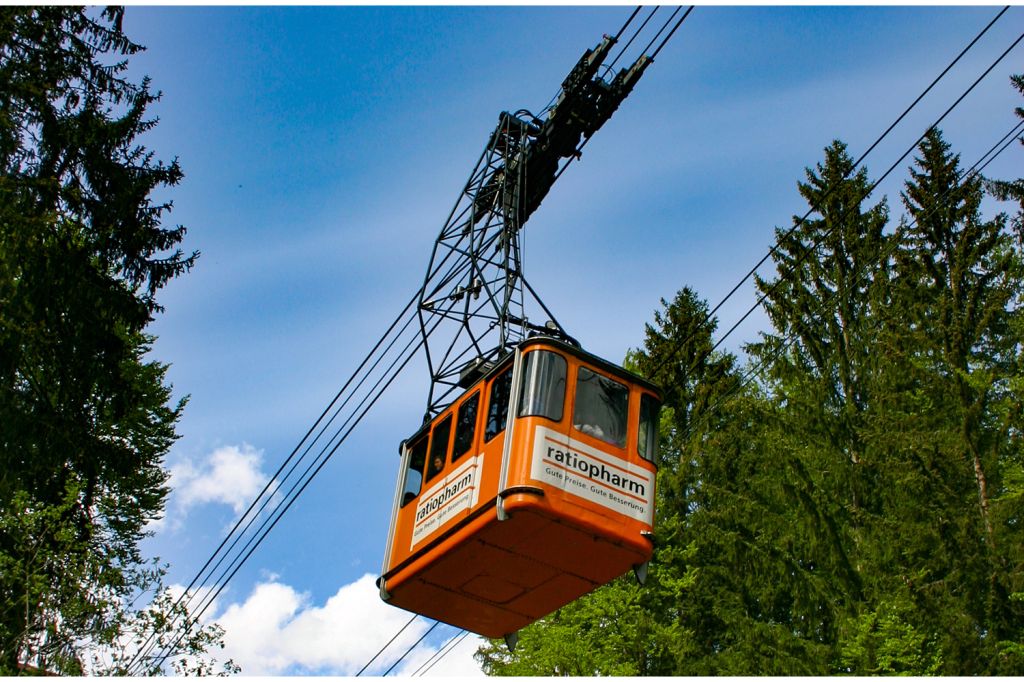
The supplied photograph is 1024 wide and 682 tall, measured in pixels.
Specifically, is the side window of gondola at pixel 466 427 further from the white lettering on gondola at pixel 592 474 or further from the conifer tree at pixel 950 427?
the conifer tree at pixel 950 427

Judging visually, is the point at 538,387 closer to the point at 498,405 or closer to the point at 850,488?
the point at 498,405

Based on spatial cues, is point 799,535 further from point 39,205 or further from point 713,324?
point 39,205

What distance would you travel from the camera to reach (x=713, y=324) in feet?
85.6

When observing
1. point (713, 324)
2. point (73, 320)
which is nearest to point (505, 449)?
point (73, 320)

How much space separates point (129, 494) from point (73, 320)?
890 centimetres

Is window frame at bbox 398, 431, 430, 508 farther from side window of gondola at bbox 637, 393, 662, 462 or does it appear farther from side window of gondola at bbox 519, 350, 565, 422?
side window of gondola at bbox 637, 393, 662, 462

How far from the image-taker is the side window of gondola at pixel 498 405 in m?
12.6

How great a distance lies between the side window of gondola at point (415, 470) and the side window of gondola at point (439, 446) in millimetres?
189

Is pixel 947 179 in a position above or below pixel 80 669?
above

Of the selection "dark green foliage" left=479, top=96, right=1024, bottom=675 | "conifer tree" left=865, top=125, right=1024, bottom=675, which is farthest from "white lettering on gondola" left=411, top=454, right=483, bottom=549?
"conifer tree" left=865, top=125, right=1024, bottom=675

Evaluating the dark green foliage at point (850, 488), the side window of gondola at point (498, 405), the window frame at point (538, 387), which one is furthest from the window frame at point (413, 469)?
the dark green foliage at point (850, 488)

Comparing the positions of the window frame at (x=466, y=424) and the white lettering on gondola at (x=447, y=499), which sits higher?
the window frame at (x=466, y=424)

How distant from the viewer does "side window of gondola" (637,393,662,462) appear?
41.3 feet

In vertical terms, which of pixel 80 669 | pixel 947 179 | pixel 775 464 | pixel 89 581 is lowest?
pixel 80 669
